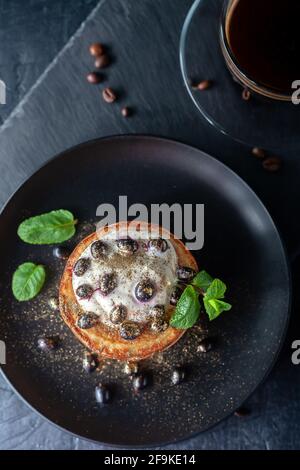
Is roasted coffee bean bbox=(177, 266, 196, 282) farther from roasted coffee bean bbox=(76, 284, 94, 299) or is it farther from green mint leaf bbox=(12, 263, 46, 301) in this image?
green mint leaf bbox=(12, 263, 46, 301)

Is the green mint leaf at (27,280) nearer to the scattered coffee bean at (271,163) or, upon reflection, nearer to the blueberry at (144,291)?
the blueberry at (144,291)

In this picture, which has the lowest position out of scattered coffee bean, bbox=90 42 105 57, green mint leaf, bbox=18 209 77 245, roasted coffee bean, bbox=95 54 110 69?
green mint leaf, bbox=18 209 77 245

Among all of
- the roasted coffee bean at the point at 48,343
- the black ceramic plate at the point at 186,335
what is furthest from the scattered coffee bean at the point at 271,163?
the roasted coffee bean at the point at 48,343

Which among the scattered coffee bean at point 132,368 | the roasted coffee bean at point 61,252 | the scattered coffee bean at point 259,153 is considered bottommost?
the scattered coffee bean at point 132,368

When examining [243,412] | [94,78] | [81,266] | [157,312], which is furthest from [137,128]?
[243,412]

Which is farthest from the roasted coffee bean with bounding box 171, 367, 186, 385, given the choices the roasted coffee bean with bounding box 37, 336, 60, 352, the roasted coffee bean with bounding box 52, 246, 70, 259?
the roasted coffee bean with bounding box 52, 246, 70, 259

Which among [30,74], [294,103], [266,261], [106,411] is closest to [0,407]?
[106,411]
